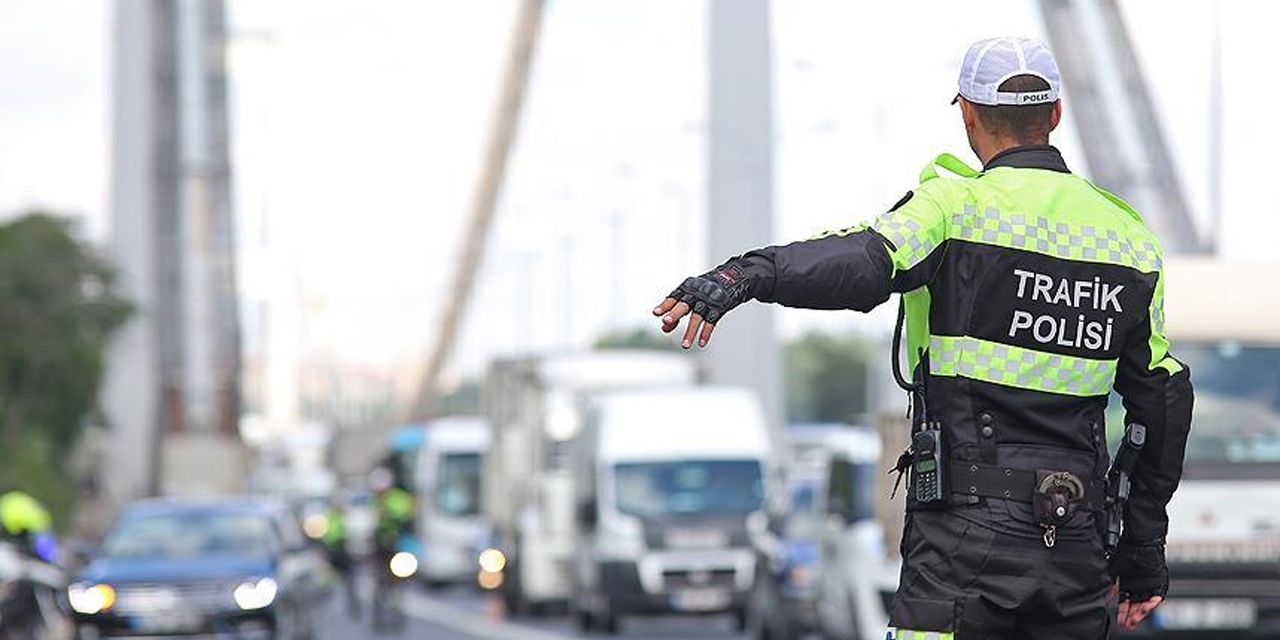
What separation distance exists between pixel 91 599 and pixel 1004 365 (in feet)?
48.2

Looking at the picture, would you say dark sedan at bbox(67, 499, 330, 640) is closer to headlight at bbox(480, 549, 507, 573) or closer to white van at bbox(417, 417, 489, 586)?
headlight at bbox(480, 549, 507, 573)

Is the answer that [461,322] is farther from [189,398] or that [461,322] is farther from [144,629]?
[144,629]

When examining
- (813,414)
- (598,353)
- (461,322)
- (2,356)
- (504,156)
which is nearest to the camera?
(598,353)

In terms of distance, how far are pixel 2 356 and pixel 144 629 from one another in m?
34.7

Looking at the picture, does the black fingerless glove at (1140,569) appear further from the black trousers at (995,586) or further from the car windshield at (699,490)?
the car windshield at (699,490)

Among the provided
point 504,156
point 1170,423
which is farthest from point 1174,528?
point 504,156

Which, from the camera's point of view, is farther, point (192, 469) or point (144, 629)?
point (192, 469)

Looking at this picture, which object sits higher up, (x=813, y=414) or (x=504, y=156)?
(x=504, y=156)

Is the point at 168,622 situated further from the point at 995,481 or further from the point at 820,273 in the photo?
the point at 820,273

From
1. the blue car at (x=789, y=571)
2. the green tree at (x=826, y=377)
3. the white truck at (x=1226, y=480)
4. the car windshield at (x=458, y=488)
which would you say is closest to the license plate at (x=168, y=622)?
the blue car at (x=789, y=571)

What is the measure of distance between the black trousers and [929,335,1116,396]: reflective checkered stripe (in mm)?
258

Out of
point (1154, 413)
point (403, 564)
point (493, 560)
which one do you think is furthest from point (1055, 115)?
point (493, 560)

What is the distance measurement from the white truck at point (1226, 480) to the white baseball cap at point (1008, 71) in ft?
29.5

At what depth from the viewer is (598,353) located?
31.8 metres
